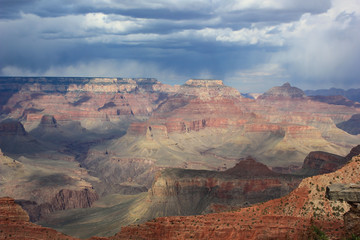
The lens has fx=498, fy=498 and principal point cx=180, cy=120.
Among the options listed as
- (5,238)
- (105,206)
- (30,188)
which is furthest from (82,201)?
(5,238)

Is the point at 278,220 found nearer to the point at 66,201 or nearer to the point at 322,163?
the point at 322,163

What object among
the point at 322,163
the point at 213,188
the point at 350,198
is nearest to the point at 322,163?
the point at 322,163

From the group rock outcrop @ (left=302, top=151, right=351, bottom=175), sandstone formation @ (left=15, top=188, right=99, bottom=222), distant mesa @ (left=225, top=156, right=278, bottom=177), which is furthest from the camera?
sandstone formation @ (left=15, top=188, right=99, bottom=222)

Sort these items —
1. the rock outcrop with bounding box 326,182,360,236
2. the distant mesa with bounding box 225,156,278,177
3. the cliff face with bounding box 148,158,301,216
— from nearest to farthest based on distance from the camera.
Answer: the rock outcrop with bounding box 326,182,360,236, the cliff face with bounding box 148,158,301,216, the distant mesa with bounding box 225,156,278,177

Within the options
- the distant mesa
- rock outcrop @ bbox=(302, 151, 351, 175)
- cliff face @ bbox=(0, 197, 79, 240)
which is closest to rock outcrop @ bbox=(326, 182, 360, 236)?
cliff face @ bbox=(0, 197, 79, 240)

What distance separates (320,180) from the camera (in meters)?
45.9

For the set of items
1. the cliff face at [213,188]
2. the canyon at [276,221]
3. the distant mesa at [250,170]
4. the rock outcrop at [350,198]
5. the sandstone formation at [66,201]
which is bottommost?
the sandstone formation at [66,201]

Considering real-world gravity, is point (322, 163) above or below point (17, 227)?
below

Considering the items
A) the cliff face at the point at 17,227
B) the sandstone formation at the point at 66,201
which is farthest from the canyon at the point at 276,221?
the sandstone formation at the point at 66,201

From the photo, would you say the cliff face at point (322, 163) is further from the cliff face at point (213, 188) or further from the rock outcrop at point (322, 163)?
the cliff face at point (213, 188)

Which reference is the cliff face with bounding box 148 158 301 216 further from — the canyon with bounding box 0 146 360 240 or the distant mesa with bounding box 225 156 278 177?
the canyon with bounding box 0 146 360 240

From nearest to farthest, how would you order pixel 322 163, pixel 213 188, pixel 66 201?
pixel 213 188 → pixel 322 163 → pixel 66 201

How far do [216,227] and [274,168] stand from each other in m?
155

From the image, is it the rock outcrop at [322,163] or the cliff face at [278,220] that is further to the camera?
the rock outcrop at [322,163]
